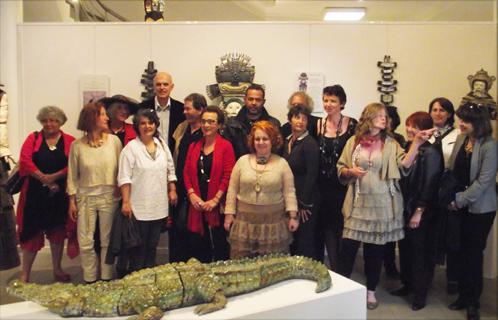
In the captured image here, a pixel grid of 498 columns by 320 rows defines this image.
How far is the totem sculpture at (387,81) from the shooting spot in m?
4.07

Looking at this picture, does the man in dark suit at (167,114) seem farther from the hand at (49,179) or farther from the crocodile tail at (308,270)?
the crocodile tail at (308,270)

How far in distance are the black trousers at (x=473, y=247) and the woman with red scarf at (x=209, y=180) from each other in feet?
4.78

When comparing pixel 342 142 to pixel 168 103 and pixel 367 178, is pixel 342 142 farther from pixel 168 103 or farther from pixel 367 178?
pixel 168 103

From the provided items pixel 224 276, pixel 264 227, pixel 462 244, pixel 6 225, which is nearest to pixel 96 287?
pixel 224 276

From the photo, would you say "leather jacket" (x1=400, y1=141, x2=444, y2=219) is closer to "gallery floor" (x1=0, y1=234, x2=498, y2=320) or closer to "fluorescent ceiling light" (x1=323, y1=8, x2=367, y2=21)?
"gallery floor" (x1=0, y1=234, x2=498, y2=320)

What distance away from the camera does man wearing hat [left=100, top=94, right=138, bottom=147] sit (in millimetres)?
3145

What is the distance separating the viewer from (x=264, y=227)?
8.64 feet

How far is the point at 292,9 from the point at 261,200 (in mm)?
4837

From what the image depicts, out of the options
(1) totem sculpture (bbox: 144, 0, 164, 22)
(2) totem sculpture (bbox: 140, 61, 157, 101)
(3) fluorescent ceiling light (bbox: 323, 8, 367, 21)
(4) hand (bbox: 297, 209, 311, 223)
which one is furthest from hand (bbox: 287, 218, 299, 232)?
(3) fluorescent ceiling light (bbox: 323, 8, 367, 21)

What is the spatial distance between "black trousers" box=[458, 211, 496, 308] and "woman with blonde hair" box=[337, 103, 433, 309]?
0.38 metres

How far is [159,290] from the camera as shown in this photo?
1.80 metres

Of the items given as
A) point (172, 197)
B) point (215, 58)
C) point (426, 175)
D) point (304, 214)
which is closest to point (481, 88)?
point (426, 175)

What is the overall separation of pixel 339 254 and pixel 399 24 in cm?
221

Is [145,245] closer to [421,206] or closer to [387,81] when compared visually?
[421,206]
